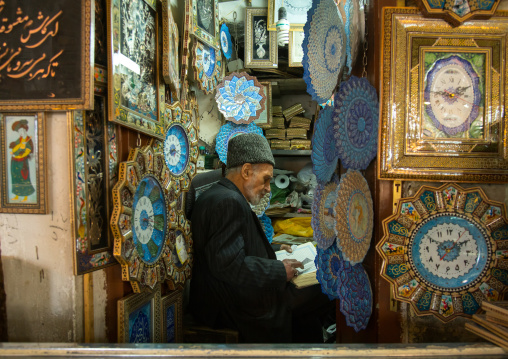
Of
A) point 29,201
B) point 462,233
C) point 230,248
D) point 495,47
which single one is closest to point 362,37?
point 495,47

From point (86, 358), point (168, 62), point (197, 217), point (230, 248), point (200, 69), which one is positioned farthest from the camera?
point (200, 69)

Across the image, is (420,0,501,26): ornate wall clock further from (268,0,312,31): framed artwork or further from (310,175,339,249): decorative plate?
(268,0,312,31): framed artwork

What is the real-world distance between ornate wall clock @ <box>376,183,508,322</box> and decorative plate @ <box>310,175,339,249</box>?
440 mm

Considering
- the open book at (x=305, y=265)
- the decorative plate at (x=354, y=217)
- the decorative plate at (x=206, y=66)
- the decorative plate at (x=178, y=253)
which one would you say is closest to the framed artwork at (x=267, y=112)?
the decorative plate at (x=206, y=66)

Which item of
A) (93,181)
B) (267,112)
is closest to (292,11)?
(267,112)

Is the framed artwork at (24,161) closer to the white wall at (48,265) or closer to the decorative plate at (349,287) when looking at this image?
the white wall at (48,265)

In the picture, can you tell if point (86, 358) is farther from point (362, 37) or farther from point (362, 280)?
point (362, 37)

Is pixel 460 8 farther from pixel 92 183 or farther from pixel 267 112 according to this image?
pixel 267 112

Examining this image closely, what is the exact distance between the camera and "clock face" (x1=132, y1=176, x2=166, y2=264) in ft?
5.77

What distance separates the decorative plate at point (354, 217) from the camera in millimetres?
1486

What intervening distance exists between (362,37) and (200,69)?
1.70 meters

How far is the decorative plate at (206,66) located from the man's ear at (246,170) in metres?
0.87

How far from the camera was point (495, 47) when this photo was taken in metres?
1.34

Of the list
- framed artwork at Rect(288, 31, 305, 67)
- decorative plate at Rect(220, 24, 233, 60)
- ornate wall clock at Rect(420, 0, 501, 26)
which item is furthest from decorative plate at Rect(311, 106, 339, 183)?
framed artwork at Rect(288, 31, 305, 67)
